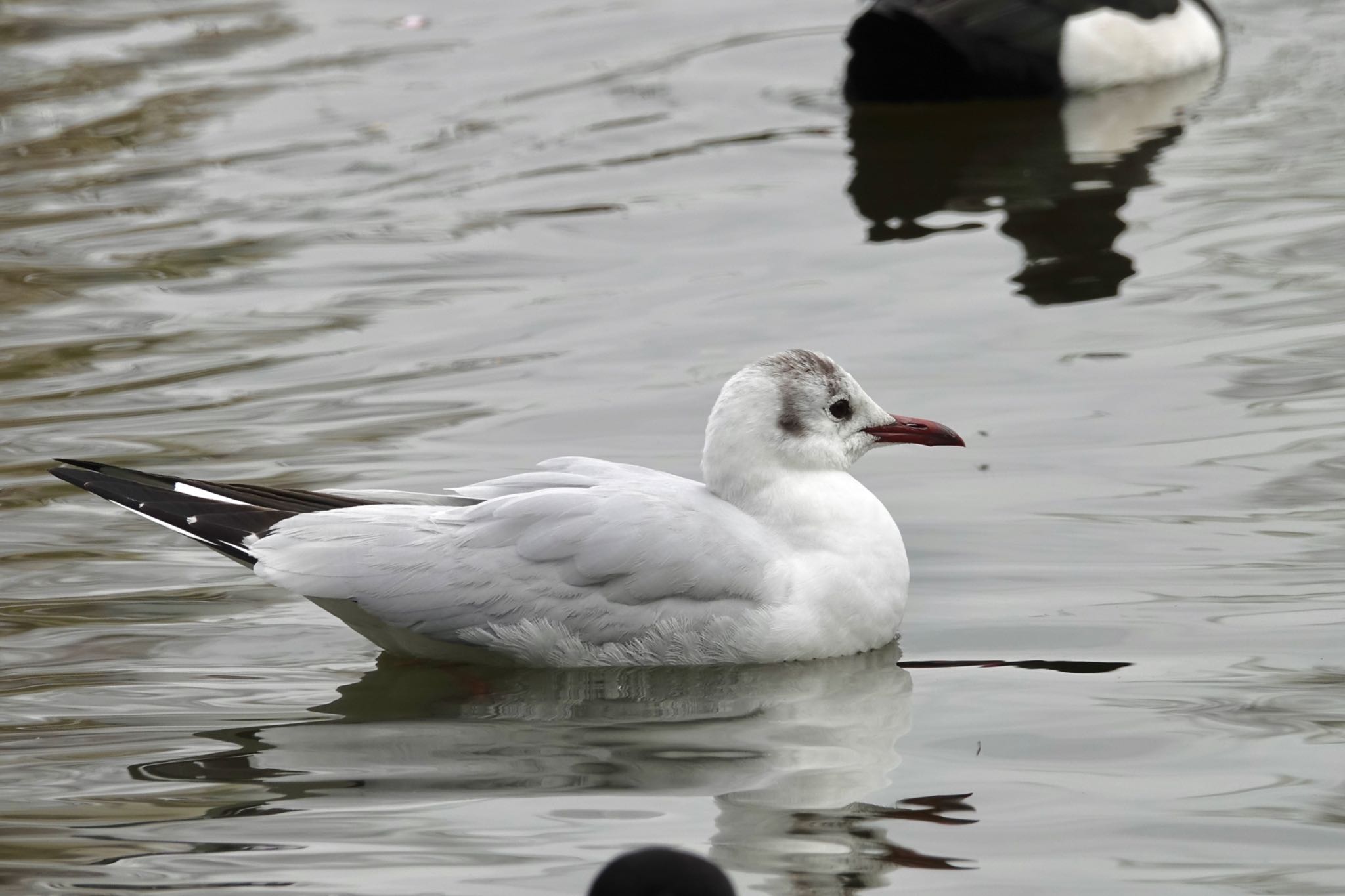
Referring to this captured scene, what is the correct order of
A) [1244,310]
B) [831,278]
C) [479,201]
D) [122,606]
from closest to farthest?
[122,606] → [1244,310] → [831,278] → [479,201]

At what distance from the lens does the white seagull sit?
5777 mm

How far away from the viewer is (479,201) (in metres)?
10.6

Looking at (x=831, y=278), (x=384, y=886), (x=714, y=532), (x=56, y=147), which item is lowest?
(x=384, y=886)

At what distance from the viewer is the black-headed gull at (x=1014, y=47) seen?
11500mm

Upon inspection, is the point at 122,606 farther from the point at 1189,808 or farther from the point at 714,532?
the point at 1189,808

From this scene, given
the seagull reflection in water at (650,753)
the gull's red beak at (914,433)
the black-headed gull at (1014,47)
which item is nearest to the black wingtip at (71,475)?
the seagull reflection in water at (650,753)

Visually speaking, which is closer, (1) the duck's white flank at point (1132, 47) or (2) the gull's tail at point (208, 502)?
(2) the gull's tail at point (208, 502)

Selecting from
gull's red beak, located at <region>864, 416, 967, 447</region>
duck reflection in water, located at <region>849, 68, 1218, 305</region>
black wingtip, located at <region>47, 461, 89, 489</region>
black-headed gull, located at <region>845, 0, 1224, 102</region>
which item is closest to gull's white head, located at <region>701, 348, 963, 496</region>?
gull's red beak, located at <region>864, 416, 967, 447</region>

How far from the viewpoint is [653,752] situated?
5.27 meters

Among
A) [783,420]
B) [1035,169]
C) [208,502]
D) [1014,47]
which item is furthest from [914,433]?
[1014,47]

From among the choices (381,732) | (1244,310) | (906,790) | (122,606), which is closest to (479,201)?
(1244,310)

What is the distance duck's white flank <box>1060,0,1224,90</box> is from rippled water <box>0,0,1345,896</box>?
11.5 inches

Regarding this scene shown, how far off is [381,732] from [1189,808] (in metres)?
2.11

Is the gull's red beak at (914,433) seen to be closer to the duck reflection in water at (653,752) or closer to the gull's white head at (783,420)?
the gull's white head at (783,420)
